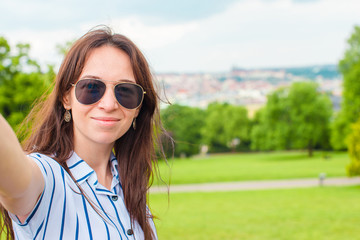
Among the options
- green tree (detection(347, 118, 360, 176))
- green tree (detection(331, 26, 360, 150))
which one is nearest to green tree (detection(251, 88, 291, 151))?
green tree (detection(331, 26, 360, 150))

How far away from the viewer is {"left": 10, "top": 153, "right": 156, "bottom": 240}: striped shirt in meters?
1.35

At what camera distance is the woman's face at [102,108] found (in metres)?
1.73

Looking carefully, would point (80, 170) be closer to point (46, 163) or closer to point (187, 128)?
point (46, 163)

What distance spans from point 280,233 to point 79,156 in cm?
874

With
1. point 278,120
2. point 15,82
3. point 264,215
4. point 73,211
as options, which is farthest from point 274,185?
point 278,120

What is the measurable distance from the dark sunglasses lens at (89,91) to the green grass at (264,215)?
14.9ft

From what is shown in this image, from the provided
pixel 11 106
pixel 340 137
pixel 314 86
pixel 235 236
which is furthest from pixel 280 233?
pixel 314 86

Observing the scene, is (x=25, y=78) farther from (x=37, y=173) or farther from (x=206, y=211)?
(x=37, y=173)

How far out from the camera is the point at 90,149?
5.86 feet

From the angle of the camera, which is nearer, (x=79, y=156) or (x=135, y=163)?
(x=79, y=156)

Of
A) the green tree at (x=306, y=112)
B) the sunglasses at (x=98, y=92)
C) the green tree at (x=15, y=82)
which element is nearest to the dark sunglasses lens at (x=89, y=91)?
the sunglasses at (x=98, y=92)

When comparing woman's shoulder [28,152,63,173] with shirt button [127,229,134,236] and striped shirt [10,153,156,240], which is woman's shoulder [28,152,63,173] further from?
shirt button [127,229,134,236]

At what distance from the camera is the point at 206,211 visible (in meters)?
13.9

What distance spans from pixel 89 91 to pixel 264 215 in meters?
11.4
